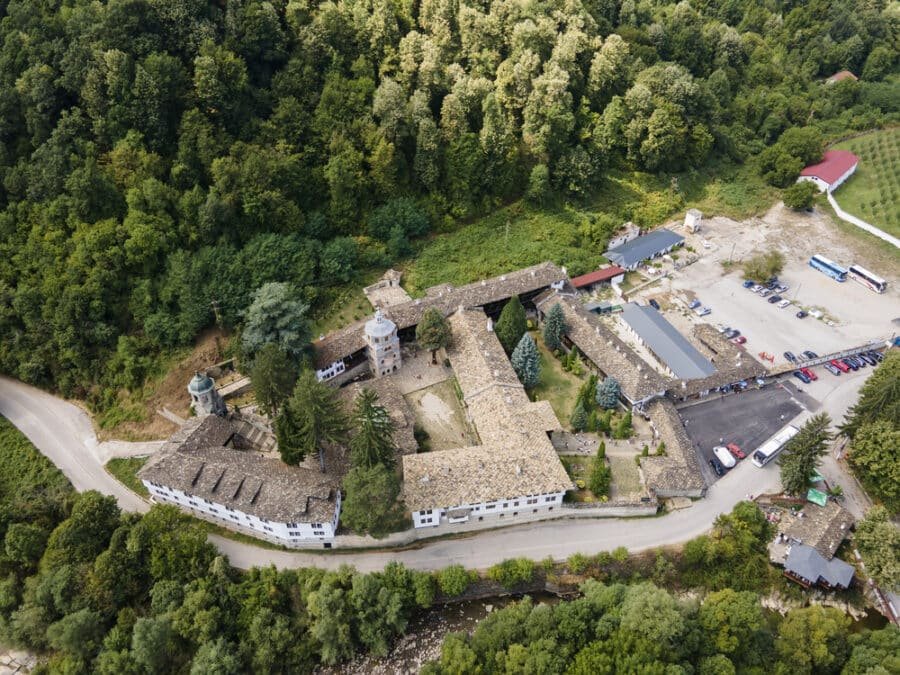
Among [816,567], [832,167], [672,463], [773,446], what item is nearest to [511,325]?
[672,463]

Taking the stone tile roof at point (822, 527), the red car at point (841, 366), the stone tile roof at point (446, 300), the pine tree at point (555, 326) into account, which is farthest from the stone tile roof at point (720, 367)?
the stone tile roof at point (446, 300)

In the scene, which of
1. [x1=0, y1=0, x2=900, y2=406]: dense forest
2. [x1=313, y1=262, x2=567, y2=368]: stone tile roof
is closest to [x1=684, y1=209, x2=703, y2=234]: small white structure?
[x1=0, y1=0, x2=900, y2=406]: dense forest

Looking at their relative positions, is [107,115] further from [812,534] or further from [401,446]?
[812,534]

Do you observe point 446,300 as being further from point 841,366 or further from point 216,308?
point 841,366

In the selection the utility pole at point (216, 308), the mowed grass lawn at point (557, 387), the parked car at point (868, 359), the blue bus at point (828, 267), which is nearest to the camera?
the mowed grass lawn at point (557, 387)

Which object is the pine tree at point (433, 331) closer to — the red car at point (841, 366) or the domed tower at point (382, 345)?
the domed tower at point (382, 345)

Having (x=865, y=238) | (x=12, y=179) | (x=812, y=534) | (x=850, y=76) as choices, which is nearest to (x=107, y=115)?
(x=12, y=179)
